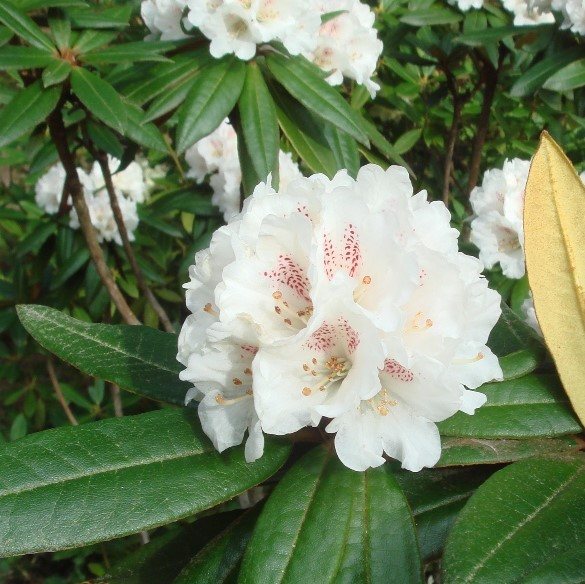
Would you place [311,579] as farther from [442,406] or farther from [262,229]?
[262,229]

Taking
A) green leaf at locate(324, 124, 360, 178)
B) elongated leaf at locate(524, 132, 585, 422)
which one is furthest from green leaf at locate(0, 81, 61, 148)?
elongated leaf at locate(524, 132, 585, 422)

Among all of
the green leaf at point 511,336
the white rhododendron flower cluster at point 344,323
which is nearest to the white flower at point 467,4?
the green leaf at point 511,336

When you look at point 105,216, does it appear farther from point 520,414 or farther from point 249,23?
point 520,414

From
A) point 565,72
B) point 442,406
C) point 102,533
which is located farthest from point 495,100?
point 102,533

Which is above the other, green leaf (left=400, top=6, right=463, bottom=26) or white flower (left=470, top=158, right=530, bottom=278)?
green leaf (left=400, top=6, right=463, bottom=26)

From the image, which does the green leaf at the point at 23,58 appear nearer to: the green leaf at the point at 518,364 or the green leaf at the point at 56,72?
the green leaf at the point at 56,72

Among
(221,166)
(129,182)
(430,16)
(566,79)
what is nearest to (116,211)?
(221,166)

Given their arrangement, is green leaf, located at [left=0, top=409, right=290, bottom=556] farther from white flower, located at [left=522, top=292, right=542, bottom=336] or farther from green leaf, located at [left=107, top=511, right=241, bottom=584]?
white flower, located at [left=522, top=292, right=542, bottom=336]
